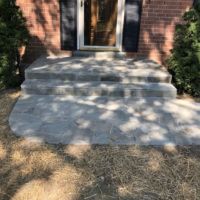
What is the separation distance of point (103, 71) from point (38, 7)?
185 centimetres

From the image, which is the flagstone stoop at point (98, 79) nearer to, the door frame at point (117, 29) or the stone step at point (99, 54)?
the stone step at point (99, 54)

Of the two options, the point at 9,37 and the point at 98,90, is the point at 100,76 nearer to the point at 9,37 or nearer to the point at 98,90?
the point at 98,90

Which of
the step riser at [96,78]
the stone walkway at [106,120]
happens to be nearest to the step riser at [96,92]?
the stone walkway at [106,120]

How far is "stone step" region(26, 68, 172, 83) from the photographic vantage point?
478 cm

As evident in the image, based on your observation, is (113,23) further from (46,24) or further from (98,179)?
(98,179)

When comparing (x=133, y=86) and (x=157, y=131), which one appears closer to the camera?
(x=157, y=131)

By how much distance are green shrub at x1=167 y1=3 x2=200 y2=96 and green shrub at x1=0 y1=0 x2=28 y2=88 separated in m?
2.58

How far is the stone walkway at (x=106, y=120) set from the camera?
3447mm

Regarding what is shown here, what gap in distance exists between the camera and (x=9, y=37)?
4.70 metres

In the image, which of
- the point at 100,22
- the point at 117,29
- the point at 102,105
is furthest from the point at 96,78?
the point at 100,22

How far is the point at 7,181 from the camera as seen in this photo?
2719 mm

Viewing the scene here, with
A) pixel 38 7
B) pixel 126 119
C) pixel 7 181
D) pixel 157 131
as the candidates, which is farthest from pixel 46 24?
pixel 7 181

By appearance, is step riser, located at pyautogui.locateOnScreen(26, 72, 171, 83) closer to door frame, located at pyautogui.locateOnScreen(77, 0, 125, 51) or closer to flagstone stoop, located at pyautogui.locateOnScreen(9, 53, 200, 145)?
flagstone stoop, located at pyautogui.locateOnScreen(9, 53, 200, 145)

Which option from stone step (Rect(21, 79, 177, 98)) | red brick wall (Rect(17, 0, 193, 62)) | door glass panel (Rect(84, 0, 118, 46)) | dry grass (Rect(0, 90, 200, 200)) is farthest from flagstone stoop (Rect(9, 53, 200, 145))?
door glass panel (Rect(84, 0, 118, 46))
